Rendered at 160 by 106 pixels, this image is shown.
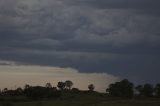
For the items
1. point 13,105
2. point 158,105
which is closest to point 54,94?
point 13,105

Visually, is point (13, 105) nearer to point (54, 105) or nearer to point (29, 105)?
point (29, 105)

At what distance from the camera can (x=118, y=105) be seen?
369 feet

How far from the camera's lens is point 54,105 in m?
115

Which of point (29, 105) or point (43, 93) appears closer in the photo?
point (29, 105)

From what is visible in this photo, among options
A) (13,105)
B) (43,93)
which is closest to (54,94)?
(43,93)

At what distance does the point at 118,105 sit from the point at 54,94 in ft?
243

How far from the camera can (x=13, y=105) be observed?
124 m

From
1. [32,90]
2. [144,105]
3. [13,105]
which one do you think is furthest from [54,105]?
[32,90]

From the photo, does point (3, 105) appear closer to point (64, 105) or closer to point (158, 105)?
point (64, 105)

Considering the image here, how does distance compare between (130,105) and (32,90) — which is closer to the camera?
(130,105)

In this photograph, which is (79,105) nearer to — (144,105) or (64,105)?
(64,105)

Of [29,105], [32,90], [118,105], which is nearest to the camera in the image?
[118,105]

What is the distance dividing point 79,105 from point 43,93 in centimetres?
6689

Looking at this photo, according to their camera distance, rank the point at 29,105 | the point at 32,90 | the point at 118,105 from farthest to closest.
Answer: the point at 32,90, the point at 29,105, the point at 118,105
